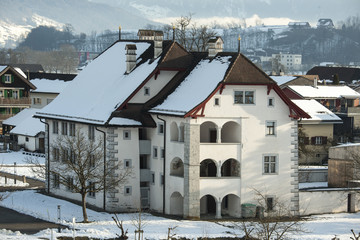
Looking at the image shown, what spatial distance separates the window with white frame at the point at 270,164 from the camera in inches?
2808

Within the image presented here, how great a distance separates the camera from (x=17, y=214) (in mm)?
70562

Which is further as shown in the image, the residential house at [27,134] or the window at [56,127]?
the residential house at [27,134]

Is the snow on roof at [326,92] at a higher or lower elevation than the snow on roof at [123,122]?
higher

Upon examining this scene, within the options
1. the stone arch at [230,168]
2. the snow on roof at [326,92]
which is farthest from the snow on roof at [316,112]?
the stone arch at [230,168]

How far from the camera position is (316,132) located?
10988 cm

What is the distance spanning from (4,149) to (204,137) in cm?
5599

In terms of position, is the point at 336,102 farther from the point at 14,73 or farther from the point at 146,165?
the point at 146,165

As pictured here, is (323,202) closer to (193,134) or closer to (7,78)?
(193,134)

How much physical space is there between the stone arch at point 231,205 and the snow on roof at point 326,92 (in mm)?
52226

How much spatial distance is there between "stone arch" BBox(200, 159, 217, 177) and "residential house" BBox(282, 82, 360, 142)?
147ft

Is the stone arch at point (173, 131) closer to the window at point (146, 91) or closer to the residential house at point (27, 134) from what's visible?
the window at point (146, 91)

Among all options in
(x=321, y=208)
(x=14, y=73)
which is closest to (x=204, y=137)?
(x=321, y=208)

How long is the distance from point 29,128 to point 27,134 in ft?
5.61

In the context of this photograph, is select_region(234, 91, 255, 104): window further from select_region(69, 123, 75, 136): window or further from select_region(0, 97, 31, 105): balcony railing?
select_region(0, 97, 31, 105): balcony railing
